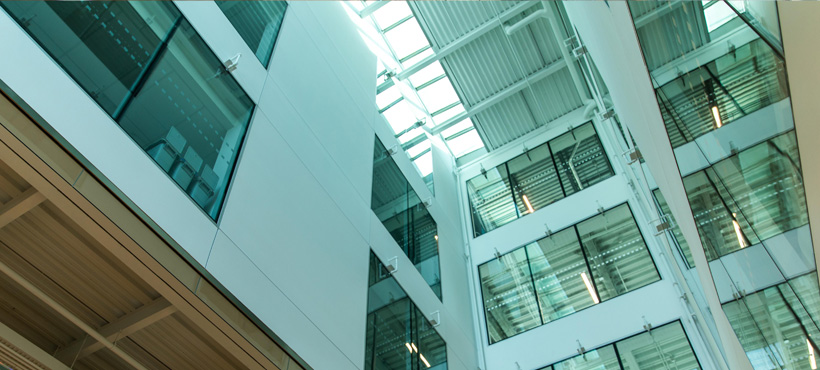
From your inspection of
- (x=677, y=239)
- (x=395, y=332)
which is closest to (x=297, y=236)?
(x=395, y=332)

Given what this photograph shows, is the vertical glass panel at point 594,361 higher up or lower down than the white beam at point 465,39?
lower down

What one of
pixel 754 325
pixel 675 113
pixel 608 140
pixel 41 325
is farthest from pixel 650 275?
pixel 41 325

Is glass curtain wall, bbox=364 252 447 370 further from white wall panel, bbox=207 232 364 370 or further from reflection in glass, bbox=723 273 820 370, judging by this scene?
reflection in glass, bbox=723 273 820 370

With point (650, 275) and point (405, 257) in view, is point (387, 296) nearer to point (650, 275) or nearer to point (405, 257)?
point (405, 257)

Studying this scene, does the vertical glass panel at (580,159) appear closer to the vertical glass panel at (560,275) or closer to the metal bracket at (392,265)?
the vertical glass panel at (560,275)

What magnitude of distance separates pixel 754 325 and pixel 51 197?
509 centimetres

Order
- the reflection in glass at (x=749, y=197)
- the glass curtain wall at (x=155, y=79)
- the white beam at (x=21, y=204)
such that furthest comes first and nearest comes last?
the glass curtain wall at (x=155, y=79) → the white beam at (x=21, y=204) → the reflection in glass at (x=749, y=197)

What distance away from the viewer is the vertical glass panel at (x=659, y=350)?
9.02 meters

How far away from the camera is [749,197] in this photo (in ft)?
11.0

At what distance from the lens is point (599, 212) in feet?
38.6

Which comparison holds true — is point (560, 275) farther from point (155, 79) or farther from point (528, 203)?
point (155, 79)

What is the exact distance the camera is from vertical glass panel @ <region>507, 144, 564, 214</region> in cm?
1292

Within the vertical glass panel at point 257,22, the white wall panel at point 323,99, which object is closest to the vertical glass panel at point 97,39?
the vertical glass panel at point 257,22

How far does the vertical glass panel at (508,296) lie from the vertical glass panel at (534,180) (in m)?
1.32
